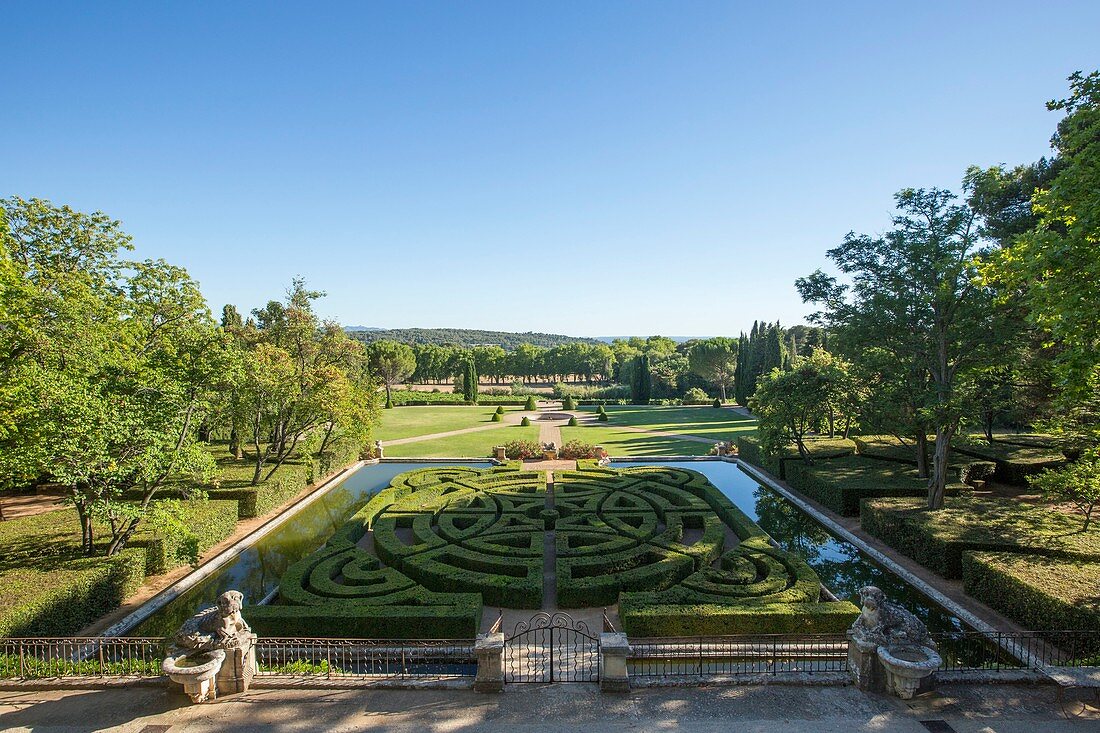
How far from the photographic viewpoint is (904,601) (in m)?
14.5

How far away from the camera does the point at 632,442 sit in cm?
4066

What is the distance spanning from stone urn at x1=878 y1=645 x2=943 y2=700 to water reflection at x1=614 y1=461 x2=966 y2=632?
5527 mm

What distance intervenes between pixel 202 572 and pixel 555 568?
1066 centimetres

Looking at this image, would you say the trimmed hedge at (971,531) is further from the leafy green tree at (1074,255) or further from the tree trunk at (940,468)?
the leafy green tree at (1074,255)

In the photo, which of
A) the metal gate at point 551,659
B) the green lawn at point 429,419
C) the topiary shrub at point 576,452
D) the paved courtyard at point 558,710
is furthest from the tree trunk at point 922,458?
the green lawn at point 429,419

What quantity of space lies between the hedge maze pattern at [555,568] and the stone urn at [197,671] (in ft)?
10.8

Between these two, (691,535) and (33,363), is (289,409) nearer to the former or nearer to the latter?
(33,363)

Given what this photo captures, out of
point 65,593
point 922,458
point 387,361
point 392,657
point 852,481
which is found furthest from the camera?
point 387,361

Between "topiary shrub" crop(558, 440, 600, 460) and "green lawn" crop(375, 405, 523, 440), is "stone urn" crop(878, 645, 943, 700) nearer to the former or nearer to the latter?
"topiary shrub" crop(558, 440, 600, 460)

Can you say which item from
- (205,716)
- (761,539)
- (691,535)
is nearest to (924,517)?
(761,539)

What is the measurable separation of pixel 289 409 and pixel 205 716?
2001cm

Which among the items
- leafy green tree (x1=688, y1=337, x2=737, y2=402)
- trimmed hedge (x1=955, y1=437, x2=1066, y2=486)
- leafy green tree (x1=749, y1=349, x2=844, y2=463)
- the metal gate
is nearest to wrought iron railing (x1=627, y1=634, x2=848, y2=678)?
the metal gate

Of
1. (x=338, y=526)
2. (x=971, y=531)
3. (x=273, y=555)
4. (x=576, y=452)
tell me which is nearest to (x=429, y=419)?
(x=576, y=452)

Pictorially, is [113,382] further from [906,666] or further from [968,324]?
[968,324]
